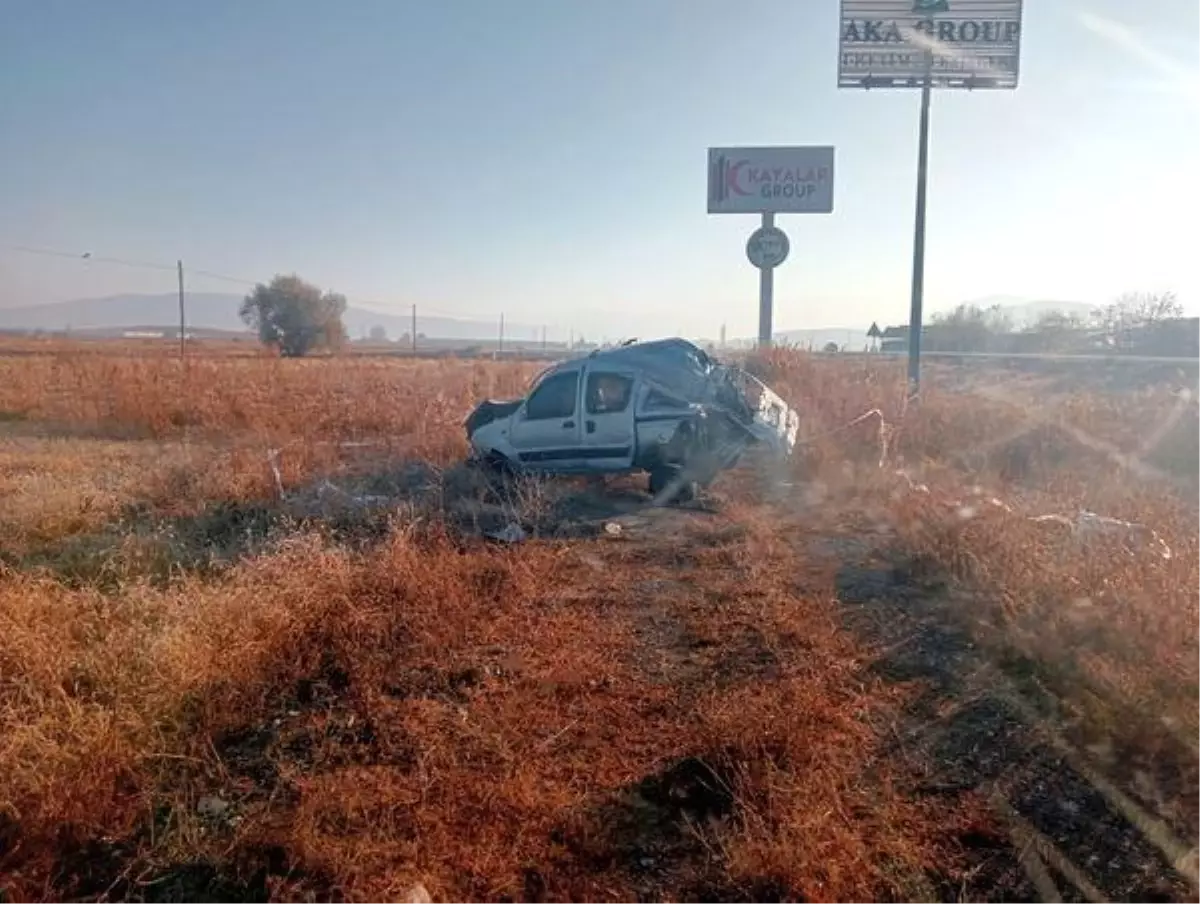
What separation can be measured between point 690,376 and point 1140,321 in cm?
4513

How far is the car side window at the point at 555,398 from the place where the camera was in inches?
391

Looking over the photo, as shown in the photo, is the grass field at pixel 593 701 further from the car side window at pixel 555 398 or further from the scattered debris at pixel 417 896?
the car side window at pixel 555 398

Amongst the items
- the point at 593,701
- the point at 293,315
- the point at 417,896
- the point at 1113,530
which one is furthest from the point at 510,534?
the point at 293,315

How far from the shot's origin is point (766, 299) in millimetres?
24141

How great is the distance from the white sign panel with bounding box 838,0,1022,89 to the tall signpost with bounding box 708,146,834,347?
195 inches

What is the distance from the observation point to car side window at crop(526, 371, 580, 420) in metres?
9.93

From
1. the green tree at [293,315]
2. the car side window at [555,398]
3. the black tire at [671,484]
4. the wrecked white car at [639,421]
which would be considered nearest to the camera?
the wrecked white car at [639,421]

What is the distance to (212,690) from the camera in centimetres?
414

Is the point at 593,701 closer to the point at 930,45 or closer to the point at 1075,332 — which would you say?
the point at 930,45

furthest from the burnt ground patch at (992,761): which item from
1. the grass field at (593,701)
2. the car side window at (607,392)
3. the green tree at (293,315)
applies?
the green tree at (293,315)

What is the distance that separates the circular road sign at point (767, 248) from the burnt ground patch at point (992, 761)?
1930 cm

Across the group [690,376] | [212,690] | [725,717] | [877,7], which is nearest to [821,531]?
[690,376]

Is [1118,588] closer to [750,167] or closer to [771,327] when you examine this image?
[771,327]

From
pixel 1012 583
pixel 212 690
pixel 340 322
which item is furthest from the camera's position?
pixel 340 322
